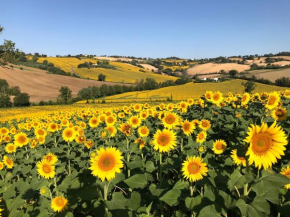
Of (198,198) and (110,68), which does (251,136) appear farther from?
(110,68)

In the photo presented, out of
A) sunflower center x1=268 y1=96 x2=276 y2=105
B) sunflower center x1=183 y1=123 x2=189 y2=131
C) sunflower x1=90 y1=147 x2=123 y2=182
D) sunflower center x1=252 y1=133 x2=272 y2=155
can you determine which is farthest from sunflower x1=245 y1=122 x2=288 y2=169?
sunflower center x1=268 y1=96 x2=276 y2=105

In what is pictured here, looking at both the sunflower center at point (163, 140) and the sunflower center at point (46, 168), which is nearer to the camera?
the sunflower center at point (163, 140)

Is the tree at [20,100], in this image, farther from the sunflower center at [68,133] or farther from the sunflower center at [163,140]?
the sunflower center at [163,140]

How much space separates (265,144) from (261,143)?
0.05 metres

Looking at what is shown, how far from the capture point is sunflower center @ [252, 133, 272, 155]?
2.21 meters

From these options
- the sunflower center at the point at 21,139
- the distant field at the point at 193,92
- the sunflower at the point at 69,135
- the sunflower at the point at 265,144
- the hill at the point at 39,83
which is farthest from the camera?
the hill at the point at 39,83

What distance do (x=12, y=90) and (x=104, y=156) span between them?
269ft

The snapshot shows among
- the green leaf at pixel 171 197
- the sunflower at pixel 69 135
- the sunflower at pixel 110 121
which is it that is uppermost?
the green leaf at pixel 171 197

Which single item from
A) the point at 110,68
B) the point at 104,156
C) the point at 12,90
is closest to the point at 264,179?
the point at 104,156

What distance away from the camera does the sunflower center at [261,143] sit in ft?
7.25

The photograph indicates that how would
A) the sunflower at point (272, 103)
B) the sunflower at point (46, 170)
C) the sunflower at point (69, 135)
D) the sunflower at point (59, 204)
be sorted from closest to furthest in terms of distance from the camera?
the sunflower at point (59, 204), the sunflower at point (46, 170), the sunflower at point (272, 103), the sunflower at point (69, 135)

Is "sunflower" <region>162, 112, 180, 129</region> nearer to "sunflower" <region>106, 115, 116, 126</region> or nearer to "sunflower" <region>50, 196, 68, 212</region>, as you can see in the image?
"sunflower" <region>106, 115, 116, 126</region>

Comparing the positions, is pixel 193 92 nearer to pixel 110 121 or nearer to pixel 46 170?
pixel 110 121

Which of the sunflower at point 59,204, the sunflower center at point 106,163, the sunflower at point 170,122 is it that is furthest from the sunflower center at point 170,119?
the sunflower at point 59,204
